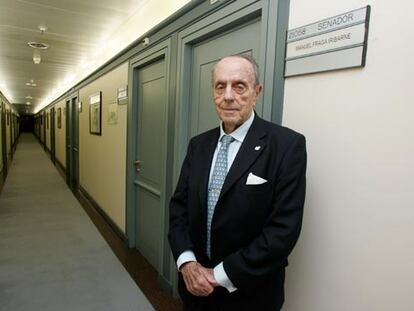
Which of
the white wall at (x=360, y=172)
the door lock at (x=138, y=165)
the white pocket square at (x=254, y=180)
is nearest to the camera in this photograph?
the white wall at (x=360, y=172)

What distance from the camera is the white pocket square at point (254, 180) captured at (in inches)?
42.9

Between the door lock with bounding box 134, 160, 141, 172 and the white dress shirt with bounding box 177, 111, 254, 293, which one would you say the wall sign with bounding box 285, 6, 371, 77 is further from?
the door lock with bounding box 134, 160, 141, 172

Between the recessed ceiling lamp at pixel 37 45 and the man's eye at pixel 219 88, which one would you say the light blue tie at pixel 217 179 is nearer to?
the man's eye at pixel 219 88

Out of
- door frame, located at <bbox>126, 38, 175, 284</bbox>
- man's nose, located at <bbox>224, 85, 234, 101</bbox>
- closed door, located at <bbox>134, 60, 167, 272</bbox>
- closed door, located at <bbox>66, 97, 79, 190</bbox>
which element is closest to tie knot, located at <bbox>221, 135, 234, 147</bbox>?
man's nose, located at <bbox>224, 85, 234, 101</bbox>

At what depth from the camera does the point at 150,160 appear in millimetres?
3105

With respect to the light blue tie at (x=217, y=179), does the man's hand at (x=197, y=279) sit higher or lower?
lower

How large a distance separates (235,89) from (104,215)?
3.96 meters

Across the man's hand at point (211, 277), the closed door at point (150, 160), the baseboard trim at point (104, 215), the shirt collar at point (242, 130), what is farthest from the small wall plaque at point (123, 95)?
the man's hand at point (211, 277)

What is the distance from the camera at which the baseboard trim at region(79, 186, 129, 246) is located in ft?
12.3

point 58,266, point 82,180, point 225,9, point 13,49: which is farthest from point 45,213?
point 225,9

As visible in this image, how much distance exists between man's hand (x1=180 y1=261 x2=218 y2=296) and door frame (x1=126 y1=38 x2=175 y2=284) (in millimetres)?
1338

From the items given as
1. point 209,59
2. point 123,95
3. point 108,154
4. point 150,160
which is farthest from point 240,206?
point 108,154

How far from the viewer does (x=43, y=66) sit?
21.7 ft

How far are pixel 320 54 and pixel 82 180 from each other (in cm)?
603
